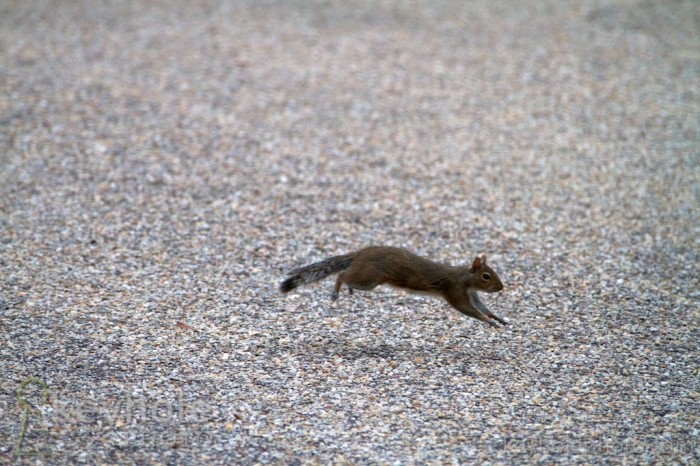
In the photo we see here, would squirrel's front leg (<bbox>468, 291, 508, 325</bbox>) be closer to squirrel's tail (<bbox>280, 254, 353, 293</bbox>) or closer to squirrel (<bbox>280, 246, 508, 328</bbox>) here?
squirrel (<bbox>280, 246, 508, 328</bbox>)

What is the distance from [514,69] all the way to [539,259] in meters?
3.77

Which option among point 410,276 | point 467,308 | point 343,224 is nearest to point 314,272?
point 410,276

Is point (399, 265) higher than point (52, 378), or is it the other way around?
point (399, 265)

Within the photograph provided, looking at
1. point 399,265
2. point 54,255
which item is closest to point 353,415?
point 399,265

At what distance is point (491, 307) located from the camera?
5.29 metres

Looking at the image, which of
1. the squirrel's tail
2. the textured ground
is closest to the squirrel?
the squirrel's tail

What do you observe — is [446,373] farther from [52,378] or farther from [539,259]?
[52,378]

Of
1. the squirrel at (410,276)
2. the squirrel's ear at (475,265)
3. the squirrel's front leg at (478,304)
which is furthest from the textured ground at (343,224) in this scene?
the squirrel's ear at (475,265)

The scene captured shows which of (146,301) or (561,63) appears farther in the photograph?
(561,63)

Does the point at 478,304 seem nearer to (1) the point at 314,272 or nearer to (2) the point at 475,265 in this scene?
(2) the point at 475,265

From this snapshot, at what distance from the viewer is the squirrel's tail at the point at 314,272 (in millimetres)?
4785

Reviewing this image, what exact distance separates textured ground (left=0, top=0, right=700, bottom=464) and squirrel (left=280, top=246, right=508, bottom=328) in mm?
277

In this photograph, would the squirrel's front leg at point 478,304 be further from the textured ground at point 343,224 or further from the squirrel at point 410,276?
the textured ground at point 343,224

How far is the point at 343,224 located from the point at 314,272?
1.45 m
